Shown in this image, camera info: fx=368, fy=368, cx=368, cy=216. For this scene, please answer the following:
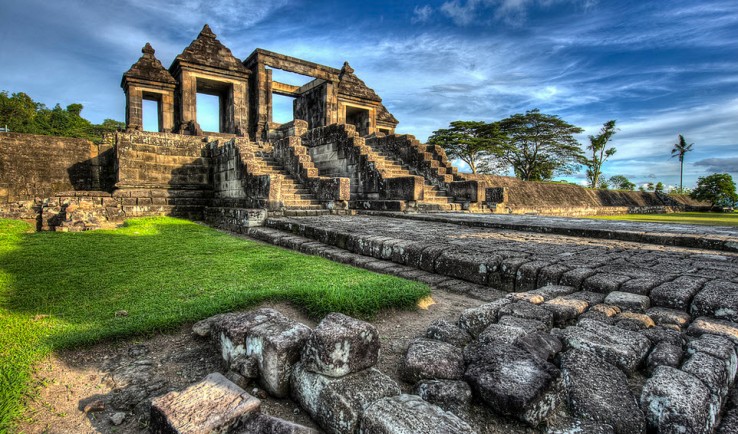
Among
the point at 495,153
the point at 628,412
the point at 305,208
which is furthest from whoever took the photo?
the point at 495,153

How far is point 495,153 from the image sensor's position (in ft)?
116

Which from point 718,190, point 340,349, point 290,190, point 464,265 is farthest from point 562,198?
point 340,349

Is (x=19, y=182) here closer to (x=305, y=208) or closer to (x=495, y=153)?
(x=305, y=208)

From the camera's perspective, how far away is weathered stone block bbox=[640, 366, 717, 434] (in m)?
1.40

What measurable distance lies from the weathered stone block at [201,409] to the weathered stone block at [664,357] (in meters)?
1.87

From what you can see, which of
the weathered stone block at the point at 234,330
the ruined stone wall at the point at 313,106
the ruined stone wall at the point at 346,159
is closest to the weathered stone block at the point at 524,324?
the weathered stone block at the point at 234,330

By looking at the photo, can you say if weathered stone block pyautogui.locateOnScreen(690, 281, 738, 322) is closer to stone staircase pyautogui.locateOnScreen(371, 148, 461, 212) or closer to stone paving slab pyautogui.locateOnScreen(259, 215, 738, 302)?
stone paving slab pyautogui.locateOnScreen(259, 215, 738, 302)

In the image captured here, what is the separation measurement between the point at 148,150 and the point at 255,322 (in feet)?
40.1

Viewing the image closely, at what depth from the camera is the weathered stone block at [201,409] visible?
146 cm

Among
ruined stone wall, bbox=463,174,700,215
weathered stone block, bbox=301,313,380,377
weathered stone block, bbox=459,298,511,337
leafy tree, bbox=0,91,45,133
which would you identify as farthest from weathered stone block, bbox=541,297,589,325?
leafy tree, bbox=0,91,45,133

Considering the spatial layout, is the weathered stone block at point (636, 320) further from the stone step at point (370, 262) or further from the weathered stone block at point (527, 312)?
the stone step at point (370, 262)

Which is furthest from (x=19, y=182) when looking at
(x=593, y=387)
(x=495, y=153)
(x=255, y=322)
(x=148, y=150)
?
(x=495, y=153)

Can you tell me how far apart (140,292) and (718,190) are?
1233 inches

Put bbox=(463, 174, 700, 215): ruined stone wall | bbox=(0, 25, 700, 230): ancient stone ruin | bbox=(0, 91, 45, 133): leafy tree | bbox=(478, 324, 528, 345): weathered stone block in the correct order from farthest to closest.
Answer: bbox=(0, 91, 45, 133): leafy tree, bbox=(463, 174, 700, 215): ruined stone wall, bbox=(0, 25, 700, 230): ancient stone ruin, bbox=(478, 324, 528, 345): weathered stone block
